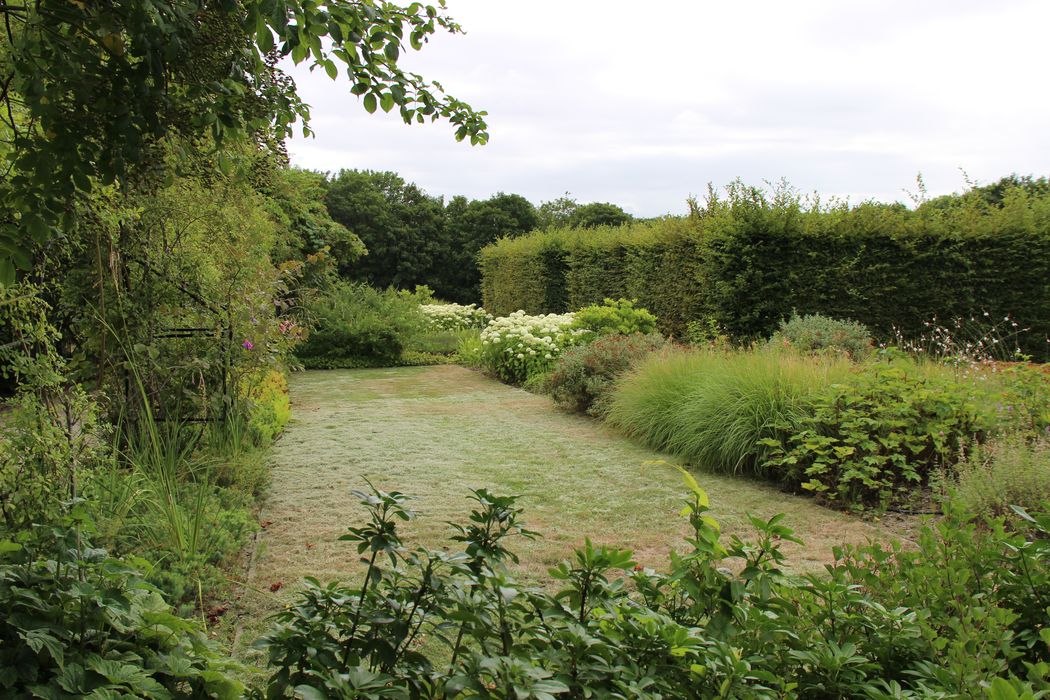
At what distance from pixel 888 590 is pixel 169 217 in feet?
15.2

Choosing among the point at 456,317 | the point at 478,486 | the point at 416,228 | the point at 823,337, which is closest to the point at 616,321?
the point at 823,337

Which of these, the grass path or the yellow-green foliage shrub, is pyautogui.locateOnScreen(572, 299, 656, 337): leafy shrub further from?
the yellow-green foliage shrub

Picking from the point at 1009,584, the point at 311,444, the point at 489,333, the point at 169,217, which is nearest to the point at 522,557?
the point at 1009,584

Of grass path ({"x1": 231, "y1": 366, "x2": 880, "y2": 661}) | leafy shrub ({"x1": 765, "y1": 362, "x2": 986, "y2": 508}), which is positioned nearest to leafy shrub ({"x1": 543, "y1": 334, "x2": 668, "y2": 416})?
grass path ({"x1": 231, "y1": 366, "x2": 880, "y2": 661})

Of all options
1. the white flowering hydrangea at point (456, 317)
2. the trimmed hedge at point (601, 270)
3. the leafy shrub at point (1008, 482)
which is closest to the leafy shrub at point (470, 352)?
the trimmed hedge at point (601, 270)

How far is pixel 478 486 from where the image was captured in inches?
223

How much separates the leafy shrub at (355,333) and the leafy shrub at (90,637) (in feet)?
42.9

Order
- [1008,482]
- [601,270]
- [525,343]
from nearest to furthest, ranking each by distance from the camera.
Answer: [1008,482] < [525,343] < [601,270]

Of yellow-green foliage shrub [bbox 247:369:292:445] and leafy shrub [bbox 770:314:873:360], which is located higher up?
leafy shrub [bbox 770:314:873:360]

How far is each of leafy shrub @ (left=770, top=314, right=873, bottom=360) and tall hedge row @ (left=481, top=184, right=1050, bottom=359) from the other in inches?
45.8

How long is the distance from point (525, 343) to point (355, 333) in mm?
4484

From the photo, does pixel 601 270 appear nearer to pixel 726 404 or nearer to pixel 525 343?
pixel 525 343

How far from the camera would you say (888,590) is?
2121mm

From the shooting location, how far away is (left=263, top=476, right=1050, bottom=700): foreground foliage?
1.39m
